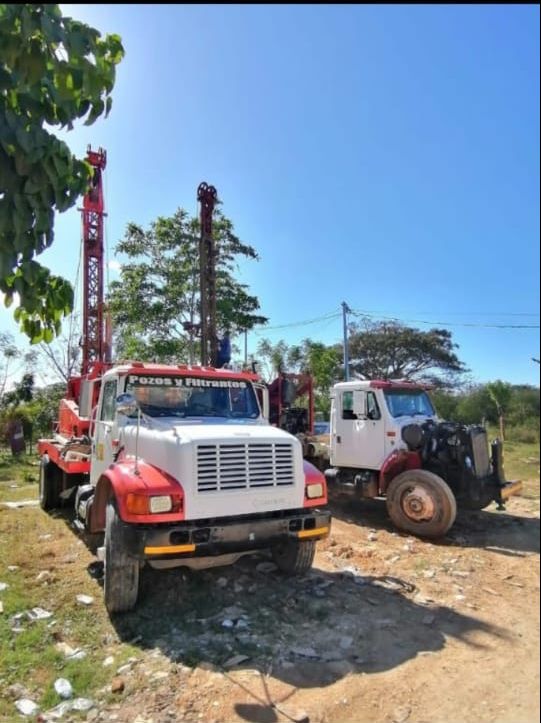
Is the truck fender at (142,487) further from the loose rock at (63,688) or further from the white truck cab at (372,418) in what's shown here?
the white truck cab at (372,418)

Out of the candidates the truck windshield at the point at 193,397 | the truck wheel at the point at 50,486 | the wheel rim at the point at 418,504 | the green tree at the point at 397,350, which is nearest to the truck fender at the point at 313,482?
the truck windshield at the point at 193,397

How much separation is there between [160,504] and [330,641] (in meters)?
1.68

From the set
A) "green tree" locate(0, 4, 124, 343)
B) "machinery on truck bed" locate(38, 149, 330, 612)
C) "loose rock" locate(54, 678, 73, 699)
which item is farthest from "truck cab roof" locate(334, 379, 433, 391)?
"green tree" locate(0, 4, 124, 343)

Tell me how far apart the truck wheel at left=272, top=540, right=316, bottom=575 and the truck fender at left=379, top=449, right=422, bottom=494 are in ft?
9.67

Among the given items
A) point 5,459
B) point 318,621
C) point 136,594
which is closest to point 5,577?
point 136,594

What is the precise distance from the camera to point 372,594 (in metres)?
4.83

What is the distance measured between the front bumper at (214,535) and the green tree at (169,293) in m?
10.8

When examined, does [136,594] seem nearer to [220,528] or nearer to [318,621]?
[220,528]

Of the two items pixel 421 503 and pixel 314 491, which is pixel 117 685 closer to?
pixel 314 491

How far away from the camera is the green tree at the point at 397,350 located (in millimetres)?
27750

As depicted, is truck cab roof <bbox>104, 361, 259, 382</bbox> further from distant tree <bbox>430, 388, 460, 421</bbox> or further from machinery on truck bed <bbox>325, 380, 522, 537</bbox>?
distant tree <bbox>430, 388, 460, 421</bbox>

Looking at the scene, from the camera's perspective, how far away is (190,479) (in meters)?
4.08

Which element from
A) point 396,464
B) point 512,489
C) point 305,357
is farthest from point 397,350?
point 512,489

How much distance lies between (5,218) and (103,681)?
10.3ft
